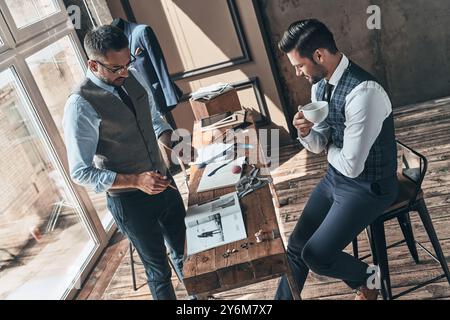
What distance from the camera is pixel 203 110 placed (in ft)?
13.2

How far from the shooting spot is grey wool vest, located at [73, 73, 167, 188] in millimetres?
2273

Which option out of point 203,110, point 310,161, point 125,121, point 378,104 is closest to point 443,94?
point 310,161

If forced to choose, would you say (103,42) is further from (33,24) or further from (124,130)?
(33,24)

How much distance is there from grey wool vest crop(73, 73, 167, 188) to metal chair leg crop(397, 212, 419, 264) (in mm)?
1374

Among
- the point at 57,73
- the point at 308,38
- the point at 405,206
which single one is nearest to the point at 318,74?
the point at 308,38

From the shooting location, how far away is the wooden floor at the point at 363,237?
2.81 m

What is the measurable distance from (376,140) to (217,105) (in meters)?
2.09

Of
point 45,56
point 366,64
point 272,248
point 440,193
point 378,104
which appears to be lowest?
point 440,193

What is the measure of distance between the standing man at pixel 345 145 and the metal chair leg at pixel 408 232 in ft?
1.34

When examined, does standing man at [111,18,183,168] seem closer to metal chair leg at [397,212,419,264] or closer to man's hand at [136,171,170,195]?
man's hand at [136,171,170,195]

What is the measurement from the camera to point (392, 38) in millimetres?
4395

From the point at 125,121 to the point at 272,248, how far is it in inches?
39.6

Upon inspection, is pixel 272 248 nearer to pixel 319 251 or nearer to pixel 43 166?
pixel 319 251

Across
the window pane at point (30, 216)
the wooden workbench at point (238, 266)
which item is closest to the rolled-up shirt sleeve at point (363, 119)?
the wooden workbench at point (238, 266)
